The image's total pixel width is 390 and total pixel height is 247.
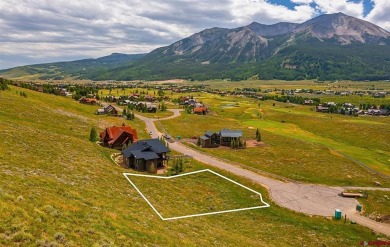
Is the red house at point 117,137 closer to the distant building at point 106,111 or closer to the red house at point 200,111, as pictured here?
the distant building at point 106,111

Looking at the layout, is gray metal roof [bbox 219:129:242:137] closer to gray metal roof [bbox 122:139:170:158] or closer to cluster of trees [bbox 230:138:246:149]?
cluster of trees [bbox 230:138:246:149]

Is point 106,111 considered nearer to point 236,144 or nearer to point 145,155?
point 236,144

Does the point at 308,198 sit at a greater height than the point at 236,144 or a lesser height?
lesser

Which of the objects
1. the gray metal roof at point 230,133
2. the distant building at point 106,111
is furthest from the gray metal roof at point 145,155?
the distant building at point 106,111

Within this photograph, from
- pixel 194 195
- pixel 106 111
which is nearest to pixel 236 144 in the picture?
pixel 194 195

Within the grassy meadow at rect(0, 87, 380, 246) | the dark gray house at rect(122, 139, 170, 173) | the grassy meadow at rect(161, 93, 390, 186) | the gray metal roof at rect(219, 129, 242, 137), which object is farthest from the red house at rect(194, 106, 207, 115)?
the grassy meadow at rect(0, 87, 380, 246)

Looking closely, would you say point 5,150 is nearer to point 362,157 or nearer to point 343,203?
point 343,203

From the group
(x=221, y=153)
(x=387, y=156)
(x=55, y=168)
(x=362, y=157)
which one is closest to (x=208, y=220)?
(x=55, y=168)
